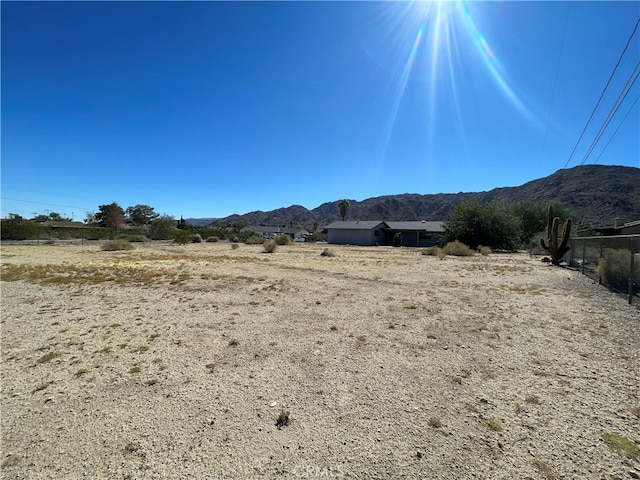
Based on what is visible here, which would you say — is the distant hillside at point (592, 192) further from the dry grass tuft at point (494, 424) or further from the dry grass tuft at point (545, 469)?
the dry grass tuft at point (545, 469)

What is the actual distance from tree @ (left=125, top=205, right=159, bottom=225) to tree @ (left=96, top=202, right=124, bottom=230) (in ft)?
30.6

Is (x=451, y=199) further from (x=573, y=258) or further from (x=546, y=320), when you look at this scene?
(x=546, y=320)

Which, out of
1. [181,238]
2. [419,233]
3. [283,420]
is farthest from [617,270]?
[181,238]

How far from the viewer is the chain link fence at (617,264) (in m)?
9.07

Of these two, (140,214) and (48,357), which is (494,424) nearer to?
(48,357)

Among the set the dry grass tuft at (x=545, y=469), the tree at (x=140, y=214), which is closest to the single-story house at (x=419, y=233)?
the dry grass tuft at (x=545, y=469)

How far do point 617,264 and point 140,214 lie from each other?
113516 mm

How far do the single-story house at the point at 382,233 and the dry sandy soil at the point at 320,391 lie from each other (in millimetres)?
41455

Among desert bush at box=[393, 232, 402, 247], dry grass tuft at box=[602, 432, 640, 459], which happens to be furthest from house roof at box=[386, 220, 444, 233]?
dry grass tuft at box=[602, 432, 640, 459]

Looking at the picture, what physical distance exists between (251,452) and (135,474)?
0.97 metres

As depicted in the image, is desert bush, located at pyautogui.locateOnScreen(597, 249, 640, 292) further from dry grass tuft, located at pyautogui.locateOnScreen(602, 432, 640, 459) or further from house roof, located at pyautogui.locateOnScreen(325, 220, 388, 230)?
house roof, located at pyautogui.locateOnScreen(325, 220, 388, 230)

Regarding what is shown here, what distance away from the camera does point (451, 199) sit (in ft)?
489

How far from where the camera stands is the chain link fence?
29.8 ft

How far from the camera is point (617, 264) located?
10.8 m
